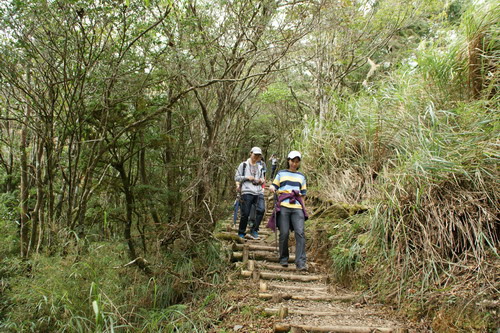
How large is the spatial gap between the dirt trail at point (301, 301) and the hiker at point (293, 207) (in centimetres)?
35

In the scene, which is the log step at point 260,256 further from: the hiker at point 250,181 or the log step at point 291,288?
the log step at point 291,288

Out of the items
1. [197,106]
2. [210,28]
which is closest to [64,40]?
[210,28]

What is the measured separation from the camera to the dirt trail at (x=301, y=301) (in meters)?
2.99

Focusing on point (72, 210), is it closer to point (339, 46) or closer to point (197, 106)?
point (197, 106)

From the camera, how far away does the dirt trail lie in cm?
299

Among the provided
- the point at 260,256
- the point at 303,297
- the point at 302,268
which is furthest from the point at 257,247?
the point at 303,297

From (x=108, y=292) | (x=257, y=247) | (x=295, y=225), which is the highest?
(x=295, y=225)

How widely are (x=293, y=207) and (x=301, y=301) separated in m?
1.41

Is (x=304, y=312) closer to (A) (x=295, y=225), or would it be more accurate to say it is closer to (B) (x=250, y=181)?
(A) (x=295, y=225)

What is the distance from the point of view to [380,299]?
362 centimetres

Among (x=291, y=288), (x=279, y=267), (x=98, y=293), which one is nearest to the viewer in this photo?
(x=98, y=293)

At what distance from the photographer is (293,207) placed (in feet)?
15.5

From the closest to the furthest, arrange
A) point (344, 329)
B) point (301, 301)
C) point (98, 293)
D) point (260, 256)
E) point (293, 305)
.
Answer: point (344, 329) < point (98, 293) < point (293, 305) < point (301, 301) < point (260, 256)

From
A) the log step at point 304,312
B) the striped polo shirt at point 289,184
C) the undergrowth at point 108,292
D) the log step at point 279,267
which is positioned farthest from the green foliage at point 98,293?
the striped polo shirt at point 289,184
